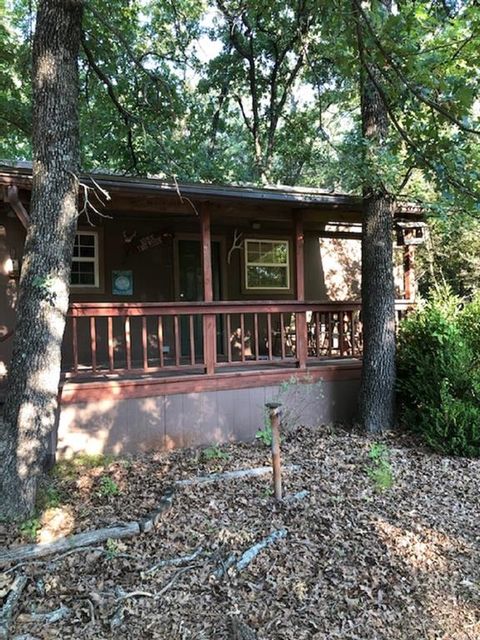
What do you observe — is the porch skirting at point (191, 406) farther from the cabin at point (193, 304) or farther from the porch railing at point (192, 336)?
the porch railing at point (192, 336)

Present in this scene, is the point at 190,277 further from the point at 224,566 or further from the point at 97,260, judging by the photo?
the point at 224,566

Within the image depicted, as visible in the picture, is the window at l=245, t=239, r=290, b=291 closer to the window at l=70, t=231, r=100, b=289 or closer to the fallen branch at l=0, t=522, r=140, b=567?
the window at l=70, t=231, r=100, b=289

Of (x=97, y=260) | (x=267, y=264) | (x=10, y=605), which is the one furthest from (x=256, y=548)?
(x=267, y=264)

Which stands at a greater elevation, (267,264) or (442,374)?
(267,264)

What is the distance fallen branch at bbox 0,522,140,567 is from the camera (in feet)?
11.3

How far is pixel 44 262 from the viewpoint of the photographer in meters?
4.04

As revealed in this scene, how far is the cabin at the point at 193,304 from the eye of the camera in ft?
19.1

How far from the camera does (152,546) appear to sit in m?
3.70

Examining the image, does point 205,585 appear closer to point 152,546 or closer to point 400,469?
point 152,546

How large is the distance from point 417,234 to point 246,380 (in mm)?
3775

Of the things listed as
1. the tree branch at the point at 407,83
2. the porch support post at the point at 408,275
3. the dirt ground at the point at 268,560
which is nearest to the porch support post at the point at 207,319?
the dirt ground at the point at 268,560

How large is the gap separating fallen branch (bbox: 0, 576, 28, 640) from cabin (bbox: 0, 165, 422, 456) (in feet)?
7.52

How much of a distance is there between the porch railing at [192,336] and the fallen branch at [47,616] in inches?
120

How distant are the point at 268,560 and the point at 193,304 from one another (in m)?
3.37
